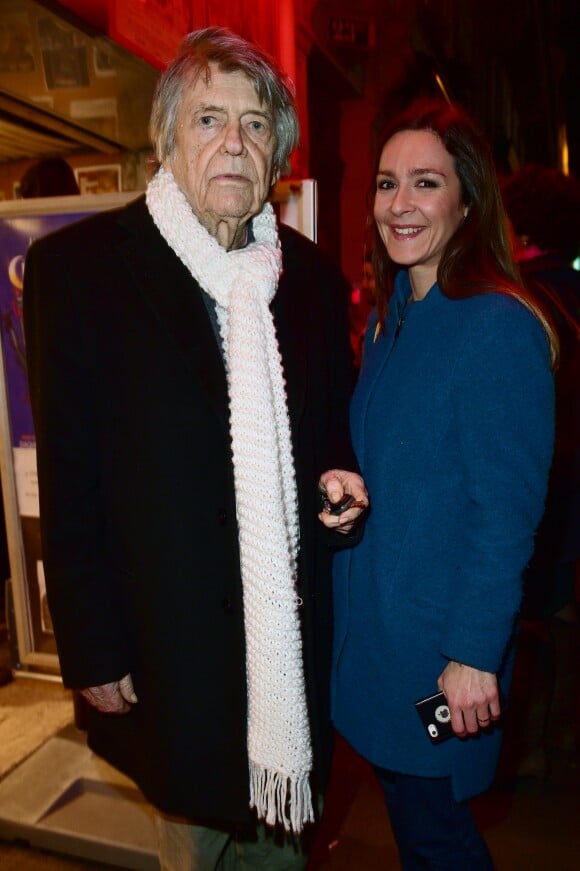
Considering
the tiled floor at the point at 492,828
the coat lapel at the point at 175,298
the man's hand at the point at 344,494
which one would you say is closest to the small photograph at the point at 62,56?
the coat lapel at the point at 175,298

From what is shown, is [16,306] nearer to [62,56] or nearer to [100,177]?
[62,56]

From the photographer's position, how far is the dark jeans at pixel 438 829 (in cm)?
141

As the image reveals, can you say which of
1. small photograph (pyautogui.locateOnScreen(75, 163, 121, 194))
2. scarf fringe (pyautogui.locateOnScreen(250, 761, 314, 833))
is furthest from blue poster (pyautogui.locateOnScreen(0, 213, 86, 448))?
scarf fringe (pyautogui.locateOnScreen(250, 761, 314, 833))

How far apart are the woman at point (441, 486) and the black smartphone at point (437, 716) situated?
28mm

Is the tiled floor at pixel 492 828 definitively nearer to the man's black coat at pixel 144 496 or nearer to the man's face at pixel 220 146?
the man's black coat at pixel 144 496

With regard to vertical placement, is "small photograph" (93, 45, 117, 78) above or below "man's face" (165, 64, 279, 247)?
above

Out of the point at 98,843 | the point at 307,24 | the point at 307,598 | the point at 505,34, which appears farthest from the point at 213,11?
the point at 505,34

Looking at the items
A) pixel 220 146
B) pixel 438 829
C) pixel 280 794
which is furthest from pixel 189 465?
pixel 438 829

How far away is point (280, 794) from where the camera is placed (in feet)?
4.68

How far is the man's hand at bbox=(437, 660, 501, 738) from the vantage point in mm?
1288

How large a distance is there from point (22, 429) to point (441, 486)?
2152 millimetres

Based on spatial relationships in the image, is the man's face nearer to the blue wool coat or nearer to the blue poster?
the blue wool coat

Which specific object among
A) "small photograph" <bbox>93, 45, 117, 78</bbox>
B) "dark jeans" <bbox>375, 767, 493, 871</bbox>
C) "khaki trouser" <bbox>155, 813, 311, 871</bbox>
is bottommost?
"khaki trouser" <bbox>155, 813, 311, 871</bbox>

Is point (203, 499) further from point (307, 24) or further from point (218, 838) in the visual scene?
point (307, 24)
